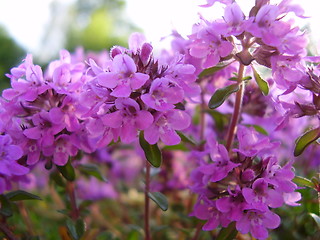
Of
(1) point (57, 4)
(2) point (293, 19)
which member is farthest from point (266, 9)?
(1) point (57, 4)

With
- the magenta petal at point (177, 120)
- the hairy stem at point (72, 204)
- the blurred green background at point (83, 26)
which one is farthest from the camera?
the blurred green background at point (83, 26)

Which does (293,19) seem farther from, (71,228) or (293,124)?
(293,124)

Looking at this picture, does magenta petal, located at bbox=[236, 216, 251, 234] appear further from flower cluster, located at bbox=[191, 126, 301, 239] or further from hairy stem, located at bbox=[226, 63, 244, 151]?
hairy stem, located at bbox=[226, 63, 244, 151]

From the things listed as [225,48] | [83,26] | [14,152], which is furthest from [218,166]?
[83,26]

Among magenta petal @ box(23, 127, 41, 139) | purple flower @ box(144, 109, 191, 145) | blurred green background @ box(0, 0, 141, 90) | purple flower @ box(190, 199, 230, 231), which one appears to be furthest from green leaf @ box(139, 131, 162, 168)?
blurred green background @ box(0, 0, 141, 90)

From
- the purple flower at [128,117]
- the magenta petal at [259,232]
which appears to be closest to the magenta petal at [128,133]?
the purple flower at [128,117]

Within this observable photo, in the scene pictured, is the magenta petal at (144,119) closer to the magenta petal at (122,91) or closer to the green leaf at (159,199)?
the magenta petal at (122,91)

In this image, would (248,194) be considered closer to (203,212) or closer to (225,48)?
(203,212)
